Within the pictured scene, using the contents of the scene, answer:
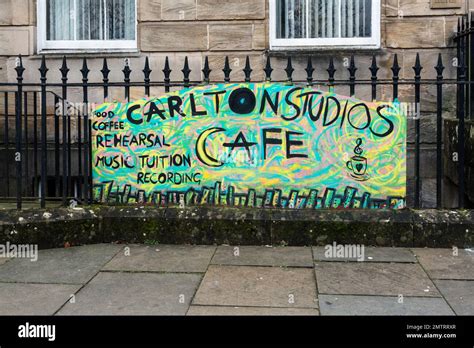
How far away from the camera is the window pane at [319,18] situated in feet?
27.4

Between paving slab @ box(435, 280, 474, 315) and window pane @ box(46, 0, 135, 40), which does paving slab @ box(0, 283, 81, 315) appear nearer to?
paving slab @ box(435, 280, 474, 315)

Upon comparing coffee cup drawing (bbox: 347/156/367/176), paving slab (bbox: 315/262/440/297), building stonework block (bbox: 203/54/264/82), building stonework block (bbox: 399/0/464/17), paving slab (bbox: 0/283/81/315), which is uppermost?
building stonework block (bbox: 399/0/464/17)

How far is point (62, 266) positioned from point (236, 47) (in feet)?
13.9

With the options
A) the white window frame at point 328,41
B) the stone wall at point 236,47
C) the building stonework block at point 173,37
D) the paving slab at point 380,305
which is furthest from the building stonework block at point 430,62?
the paving slab at point 380,305

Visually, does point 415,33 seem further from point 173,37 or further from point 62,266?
point 62,266

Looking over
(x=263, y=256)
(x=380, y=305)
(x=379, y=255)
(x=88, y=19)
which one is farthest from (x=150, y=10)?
(x=380, y=305)

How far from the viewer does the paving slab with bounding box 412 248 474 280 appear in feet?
16.0

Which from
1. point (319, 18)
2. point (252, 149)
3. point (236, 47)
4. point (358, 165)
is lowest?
point (358, 165)

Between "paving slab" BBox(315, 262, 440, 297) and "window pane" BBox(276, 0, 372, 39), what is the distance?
420 centimetres

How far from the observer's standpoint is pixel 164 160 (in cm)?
626

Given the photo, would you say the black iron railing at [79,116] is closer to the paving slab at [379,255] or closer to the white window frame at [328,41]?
the white window frame at [328,41]

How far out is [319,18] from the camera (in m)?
8.43

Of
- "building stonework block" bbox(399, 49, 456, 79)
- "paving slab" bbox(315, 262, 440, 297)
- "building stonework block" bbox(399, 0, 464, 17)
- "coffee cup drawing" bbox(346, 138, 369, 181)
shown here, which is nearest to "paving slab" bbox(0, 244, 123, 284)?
"paving slab" bbox(315, 262, 440, 297)

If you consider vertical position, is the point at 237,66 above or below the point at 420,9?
below
